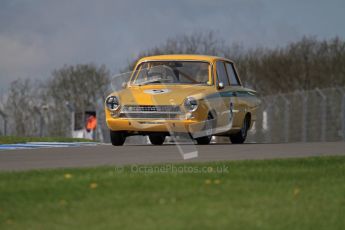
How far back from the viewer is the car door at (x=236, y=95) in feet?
63.4

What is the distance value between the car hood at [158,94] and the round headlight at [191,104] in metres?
0.09

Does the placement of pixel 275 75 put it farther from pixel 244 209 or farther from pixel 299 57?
pixel 244 209

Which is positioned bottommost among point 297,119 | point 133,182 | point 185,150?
point 297,119

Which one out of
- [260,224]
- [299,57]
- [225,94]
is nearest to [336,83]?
[299,57]

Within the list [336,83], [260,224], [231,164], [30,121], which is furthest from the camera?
[336,83]

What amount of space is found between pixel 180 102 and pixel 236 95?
243cm

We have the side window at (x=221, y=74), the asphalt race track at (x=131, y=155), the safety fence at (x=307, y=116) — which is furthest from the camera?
the safety fence at (x=307, y=116)

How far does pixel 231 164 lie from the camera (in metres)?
11.7

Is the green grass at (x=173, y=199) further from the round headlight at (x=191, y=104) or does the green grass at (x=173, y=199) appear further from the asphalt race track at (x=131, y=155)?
the round headlight at (x=191, y=104)

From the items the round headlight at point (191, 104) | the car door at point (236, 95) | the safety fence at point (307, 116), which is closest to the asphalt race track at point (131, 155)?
the round headlight at point (191, 104)

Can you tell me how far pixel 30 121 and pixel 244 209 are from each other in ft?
158

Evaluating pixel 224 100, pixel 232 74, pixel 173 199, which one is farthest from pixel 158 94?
pixel 173 199

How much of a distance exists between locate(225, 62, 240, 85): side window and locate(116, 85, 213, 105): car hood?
79.5 inches

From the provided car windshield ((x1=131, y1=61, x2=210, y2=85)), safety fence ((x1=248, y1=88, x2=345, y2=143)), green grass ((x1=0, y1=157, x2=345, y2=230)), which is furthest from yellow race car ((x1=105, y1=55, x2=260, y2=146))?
safety fence ((x1=248, y1=88, x2=345, y2=143))
